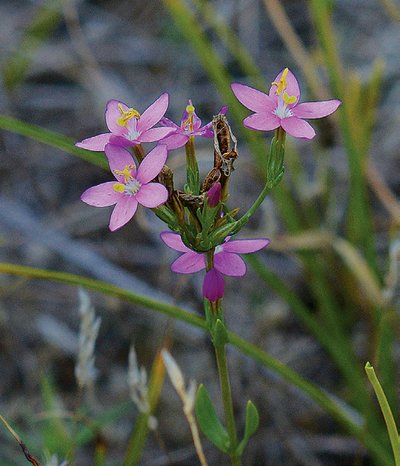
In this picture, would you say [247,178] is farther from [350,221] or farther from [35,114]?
[35,114]

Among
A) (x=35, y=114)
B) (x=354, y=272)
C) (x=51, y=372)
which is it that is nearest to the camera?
(x=354, y=272)

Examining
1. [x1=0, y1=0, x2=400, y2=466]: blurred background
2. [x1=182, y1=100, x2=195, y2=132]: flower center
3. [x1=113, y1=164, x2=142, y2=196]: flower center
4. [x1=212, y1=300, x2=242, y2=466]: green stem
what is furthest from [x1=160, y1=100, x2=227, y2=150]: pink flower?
[x1=0, y1=0, x2=400, y2=466]: blurred background

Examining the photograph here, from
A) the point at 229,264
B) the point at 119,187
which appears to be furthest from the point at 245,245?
the point at 119,187

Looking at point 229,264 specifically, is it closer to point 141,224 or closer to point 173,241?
point 173,241

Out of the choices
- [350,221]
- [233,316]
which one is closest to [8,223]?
[233,316]

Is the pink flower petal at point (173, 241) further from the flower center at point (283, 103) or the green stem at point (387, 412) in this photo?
the green stem at point (387, 412)

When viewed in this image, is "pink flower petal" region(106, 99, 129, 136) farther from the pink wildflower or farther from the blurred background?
the blurred background

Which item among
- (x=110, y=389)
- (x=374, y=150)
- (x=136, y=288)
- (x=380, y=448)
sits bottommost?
(x=110, y=389)

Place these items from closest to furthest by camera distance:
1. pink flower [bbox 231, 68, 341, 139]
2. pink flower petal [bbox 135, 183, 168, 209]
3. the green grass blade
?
pink flower petal [bbox 135, 183, 168, 209], pink flower [bbox 231, 68, 341, 139], the green grass blade
